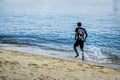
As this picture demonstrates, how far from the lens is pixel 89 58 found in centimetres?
1711

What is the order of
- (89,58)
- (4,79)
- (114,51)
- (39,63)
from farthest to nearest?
(114,51), (89,58), (39,63), (4,79)

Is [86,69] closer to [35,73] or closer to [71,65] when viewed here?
[71,65]

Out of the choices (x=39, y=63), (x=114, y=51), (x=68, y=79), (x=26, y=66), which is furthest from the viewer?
(x=114, y=51)

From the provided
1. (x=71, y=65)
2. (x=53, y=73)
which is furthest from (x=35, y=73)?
(x=71, y=65)

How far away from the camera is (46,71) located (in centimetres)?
1170

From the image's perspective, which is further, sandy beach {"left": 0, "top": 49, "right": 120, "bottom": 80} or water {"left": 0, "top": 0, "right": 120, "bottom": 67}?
water {"left": 0, "top": 0, "right": 120, "bottom": 67}

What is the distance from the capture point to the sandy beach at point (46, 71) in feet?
35.3

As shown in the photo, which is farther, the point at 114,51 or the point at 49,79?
the point at 114,51

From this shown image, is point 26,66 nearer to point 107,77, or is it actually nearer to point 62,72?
point 62,72

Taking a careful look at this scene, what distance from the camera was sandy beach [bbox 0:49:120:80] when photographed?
1076cm

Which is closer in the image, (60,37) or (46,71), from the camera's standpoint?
(46,71)

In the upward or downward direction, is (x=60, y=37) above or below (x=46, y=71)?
below

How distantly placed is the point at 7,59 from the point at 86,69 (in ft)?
14.0

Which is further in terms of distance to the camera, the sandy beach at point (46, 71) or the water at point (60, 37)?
the water at point (60, 37)
